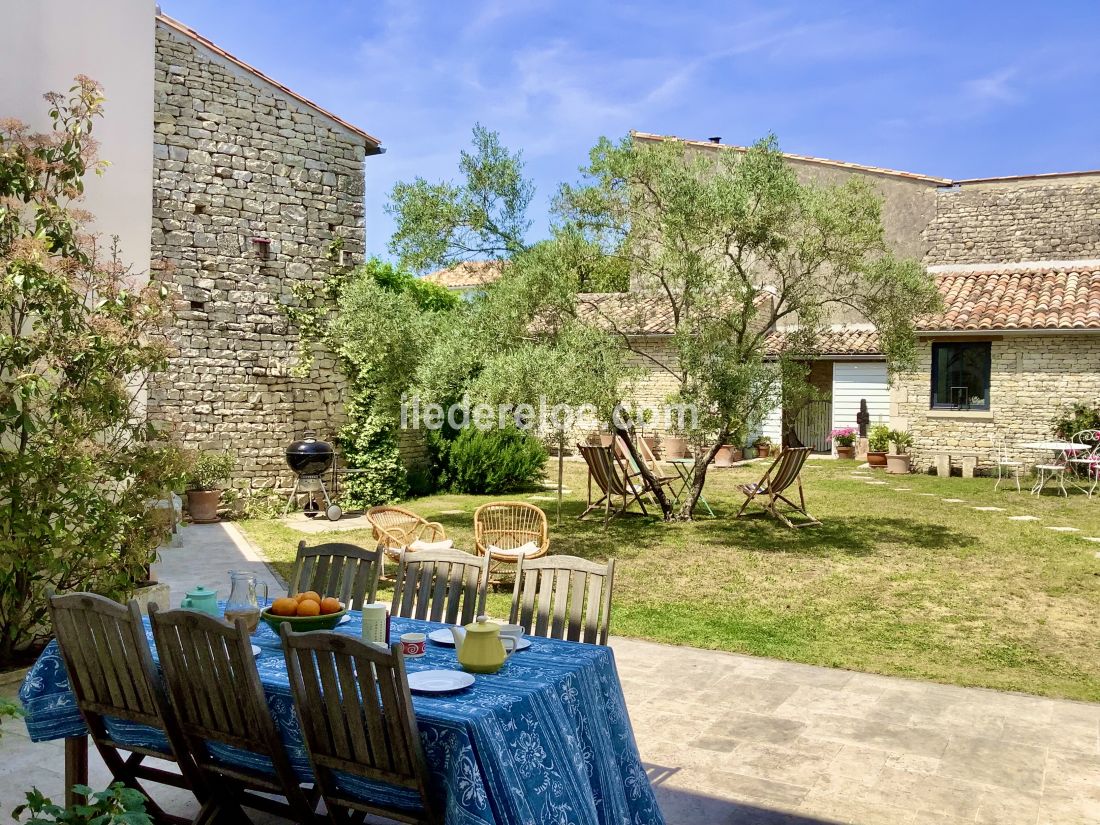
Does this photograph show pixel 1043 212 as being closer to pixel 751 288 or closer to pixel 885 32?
pixel 885 32

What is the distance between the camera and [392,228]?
1093cm

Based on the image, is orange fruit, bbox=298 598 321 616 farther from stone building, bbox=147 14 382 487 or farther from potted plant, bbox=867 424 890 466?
potted plant, bbox=867 424 890 466

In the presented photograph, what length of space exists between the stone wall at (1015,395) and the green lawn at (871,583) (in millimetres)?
3304

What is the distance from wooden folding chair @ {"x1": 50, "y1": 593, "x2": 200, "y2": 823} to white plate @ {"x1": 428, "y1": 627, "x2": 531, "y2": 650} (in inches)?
33.7

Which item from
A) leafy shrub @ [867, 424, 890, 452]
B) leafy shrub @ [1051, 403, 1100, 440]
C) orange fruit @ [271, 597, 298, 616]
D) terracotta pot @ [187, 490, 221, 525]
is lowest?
terracotta pot @ [187, 490, 221, 525]

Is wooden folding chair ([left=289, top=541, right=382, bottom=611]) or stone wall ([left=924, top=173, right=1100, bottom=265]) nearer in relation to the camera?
wooden folding chair ([left=289, top=541, right=382, bottom=611])

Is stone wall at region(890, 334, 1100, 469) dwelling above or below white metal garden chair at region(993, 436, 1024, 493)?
above

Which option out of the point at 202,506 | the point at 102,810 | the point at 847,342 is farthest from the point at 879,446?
the point at 102,810

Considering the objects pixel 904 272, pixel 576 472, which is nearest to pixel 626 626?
pixel 904 272

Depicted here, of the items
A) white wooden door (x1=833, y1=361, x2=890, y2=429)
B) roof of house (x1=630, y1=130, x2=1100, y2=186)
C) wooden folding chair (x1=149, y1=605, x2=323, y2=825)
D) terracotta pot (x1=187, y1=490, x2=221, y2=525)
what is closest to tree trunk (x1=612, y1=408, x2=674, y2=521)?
terracotta pot (x1=187, y1=490, x2=221, y2=525)

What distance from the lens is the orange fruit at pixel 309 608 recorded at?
3.14 metres

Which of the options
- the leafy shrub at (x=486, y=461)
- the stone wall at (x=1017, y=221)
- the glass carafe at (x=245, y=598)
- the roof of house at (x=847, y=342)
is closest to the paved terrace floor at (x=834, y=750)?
the glass carafe at (x=245, y=598)

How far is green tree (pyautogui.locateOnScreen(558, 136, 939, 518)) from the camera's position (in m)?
9.12

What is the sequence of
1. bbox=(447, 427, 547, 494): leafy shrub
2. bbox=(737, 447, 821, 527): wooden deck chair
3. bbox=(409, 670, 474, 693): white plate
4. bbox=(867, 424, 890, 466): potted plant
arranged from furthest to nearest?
bbox=(867, 424, 890, 466): potted plant → bbox=(447, 427, 547, 494): leafy shrub → bbox=(737, 447, 821, 527): wooden deck chair → bbox=(409, 670, 474, 693): white plate
